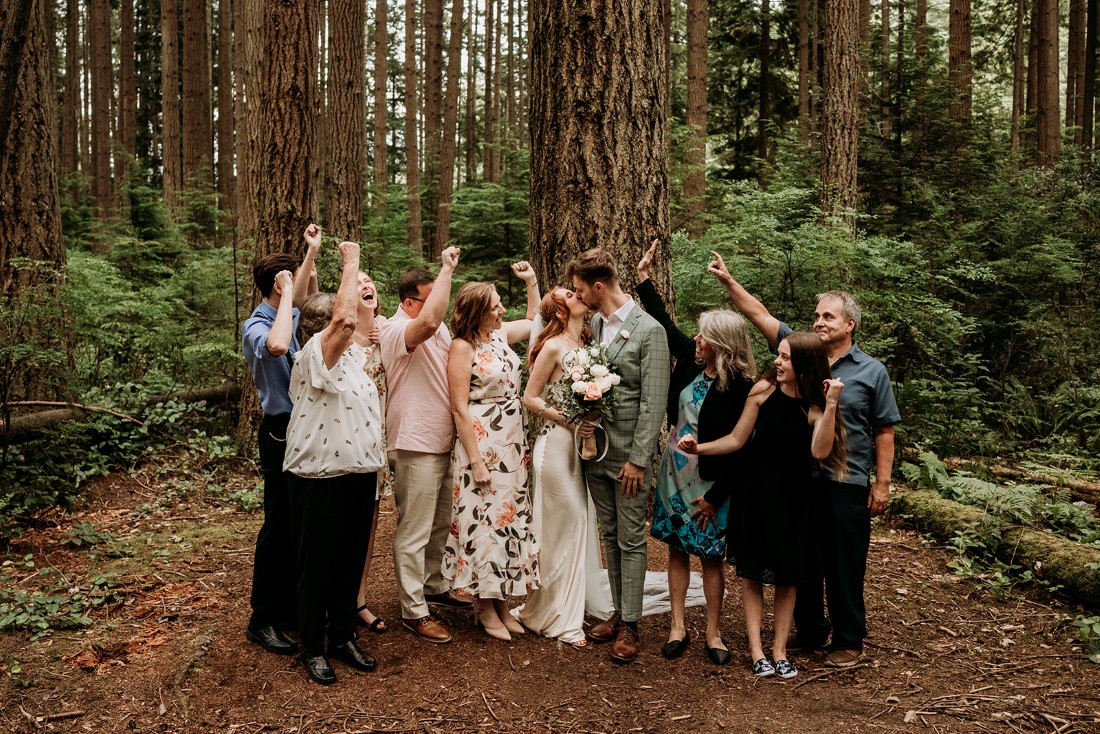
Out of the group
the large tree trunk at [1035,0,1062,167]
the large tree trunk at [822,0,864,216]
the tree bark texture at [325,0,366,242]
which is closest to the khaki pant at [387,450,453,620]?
the tree bark texture at [325,0,366,242]

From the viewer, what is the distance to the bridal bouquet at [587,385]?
177 inches

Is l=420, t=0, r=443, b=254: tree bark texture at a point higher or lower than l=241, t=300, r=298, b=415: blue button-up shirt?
higher

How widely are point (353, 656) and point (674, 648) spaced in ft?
6.19

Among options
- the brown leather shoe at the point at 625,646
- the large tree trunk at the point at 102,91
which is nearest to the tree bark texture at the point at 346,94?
the brown leather shoe at the point at 625,646

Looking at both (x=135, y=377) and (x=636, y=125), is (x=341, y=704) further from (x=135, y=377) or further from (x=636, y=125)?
(x=135, y=377)

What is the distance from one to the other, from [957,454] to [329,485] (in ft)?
26.0

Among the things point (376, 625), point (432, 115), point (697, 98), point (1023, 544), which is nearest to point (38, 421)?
point (376, 625)

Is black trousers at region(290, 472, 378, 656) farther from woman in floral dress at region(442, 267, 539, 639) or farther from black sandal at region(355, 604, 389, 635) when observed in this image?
woman in floral dress at region(442, 267, 539, 639)

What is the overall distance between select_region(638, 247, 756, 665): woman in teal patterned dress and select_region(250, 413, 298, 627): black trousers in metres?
2.26

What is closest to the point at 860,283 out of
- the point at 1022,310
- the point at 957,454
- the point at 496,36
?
the point at 957,454

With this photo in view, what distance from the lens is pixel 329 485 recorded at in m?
4.20

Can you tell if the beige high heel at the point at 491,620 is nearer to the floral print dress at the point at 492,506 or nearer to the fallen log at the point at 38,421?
the floral print dress at the point at 492,506

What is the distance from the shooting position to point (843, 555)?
4.60 m

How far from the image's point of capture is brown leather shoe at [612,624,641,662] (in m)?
4.50
